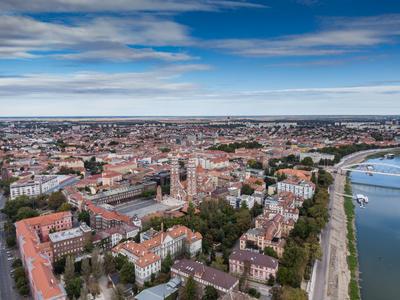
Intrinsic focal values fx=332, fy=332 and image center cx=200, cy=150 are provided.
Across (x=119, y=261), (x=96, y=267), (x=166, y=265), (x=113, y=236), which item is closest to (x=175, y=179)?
(x=113, y=236)

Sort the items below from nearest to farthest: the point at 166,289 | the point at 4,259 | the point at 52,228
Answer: the point at 166,289, the point at 4,259, the point at 52,228

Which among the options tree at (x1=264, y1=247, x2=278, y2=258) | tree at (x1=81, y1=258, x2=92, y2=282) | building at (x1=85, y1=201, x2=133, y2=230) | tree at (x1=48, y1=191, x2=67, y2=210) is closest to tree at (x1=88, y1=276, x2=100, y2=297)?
tree at (x1=81, y1=258, x2=92, y2=282)

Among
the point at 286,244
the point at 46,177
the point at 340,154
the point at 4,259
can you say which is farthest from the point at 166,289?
the point at 340,154

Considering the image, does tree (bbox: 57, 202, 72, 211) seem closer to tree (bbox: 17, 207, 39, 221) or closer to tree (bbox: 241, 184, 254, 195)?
tree (bbox: 17, 207, 39, 221)

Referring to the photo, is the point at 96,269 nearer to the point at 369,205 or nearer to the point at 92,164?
the point at 369,205

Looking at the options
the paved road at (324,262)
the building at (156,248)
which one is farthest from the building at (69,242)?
the paved road at (324,262)
